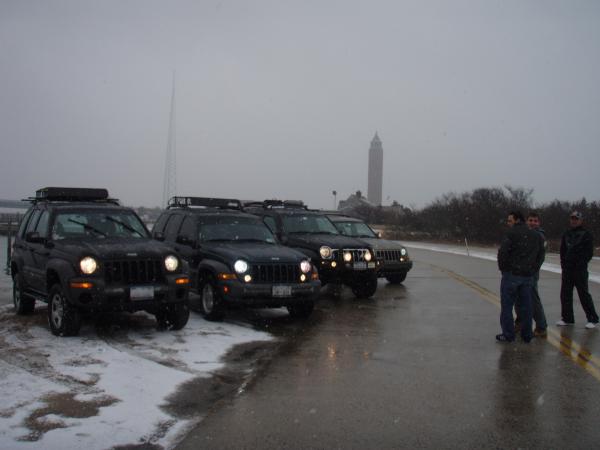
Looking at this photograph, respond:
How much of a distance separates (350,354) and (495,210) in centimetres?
4263

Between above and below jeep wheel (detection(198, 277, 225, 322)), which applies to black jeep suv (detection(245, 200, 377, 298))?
above

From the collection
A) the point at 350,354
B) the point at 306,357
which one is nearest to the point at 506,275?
the point at 350,354

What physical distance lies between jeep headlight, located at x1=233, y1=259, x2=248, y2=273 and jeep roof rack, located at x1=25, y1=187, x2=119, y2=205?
8.35ft

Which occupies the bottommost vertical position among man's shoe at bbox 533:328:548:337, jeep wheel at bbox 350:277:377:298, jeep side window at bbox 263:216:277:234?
man's shoe at bbox 533:328:548:337

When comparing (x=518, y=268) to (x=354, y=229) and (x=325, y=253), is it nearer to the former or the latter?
(x=325, y=253)

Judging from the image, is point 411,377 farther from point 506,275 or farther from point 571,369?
point 506,275

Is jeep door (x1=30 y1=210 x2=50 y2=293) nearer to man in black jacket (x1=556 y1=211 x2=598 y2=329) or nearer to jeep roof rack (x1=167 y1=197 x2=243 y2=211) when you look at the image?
jeep roof rack (x1=167 y1=197 x2=243 y2=211)

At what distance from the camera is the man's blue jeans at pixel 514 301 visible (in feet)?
30.5

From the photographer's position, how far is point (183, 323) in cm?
977

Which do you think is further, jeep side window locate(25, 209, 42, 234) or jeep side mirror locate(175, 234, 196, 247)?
jeep side mirror locate(175, 234, 196, 247)

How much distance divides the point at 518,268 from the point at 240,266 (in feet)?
13.7

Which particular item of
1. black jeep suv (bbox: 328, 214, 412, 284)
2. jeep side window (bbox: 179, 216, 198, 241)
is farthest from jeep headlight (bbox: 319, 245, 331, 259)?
jeep side window (bbox: 179, 216, 198, 241)

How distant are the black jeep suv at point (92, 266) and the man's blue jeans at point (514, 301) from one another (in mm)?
4487

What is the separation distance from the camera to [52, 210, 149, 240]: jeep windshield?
33.3 ft
